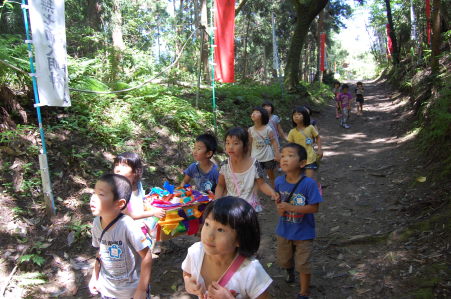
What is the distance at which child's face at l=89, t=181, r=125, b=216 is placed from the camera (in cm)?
222

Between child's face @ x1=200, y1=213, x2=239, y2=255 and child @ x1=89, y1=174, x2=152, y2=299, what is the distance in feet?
2.83

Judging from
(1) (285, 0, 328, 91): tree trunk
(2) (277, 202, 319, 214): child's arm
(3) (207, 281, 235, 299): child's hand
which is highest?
(1) (285, 0, 328, 91): tree trunk

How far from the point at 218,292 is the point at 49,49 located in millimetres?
4134

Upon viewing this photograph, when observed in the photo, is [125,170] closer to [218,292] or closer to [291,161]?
[291,161]

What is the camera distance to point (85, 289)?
3791mm

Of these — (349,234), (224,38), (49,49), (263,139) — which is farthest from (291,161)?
(224,38)

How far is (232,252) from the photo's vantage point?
165 cm

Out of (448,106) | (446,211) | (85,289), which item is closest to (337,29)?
(448,106)

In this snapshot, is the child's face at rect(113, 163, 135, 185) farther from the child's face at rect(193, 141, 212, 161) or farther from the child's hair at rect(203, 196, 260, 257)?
the child's hair at rect(203, 196, 260, 257)

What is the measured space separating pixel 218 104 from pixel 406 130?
546 cm

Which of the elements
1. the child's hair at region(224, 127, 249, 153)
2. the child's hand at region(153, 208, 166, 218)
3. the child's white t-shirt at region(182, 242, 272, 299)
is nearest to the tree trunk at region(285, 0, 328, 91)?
the child's hair at region(224, 127, 249, 153)

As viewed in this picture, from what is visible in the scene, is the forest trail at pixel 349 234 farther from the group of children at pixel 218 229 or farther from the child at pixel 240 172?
the child at pixel 240 172

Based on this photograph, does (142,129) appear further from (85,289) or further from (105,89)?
(85,289)

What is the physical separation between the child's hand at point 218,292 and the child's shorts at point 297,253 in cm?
174
